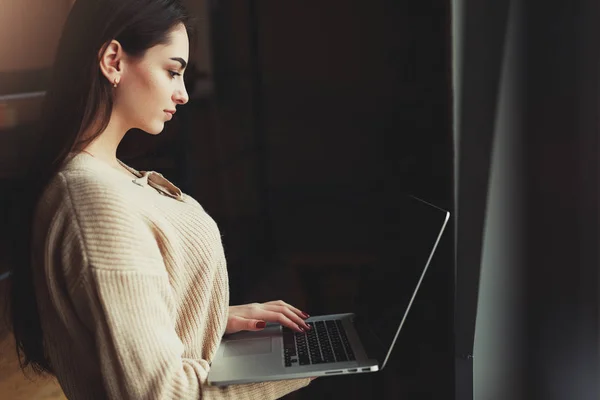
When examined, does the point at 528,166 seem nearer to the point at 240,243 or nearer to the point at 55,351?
the point at 240,243

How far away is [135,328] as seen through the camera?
99cm

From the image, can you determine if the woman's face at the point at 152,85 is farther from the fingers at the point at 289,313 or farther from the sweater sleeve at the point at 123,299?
the fingers at the point at 289,313

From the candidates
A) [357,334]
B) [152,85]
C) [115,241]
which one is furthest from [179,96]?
[357,334]

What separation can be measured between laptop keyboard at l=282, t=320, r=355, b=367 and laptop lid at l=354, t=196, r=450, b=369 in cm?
4

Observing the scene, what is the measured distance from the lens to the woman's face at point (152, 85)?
117 cm

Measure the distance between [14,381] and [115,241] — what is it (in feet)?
2.11

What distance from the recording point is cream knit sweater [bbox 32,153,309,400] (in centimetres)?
99

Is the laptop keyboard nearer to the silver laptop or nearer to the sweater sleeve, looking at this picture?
the silver laptop

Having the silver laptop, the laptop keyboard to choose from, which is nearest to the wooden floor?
the silver laptop

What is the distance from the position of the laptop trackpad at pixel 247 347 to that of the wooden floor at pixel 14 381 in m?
0.47

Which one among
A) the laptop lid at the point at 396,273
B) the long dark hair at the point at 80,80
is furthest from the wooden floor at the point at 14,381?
the laptop lid at the point at 396,273

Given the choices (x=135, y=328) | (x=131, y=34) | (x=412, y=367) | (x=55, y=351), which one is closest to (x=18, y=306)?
(x=55, y=351)

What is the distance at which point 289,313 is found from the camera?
1.38 m

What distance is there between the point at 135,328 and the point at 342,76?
0.89 metres
